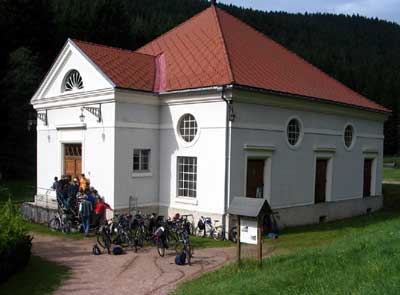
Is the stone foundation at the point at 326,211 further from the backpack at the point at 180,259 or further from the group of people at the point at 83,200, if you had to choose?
the group of people at the point at 83,200

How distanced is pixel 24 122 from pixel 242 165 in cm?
2520

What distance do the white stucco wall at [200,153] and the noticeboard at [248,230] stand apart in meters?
5.26

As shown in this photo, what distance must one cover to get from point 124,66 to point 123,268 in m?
9.07

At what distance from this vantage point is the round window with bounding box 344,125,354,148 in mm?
22017

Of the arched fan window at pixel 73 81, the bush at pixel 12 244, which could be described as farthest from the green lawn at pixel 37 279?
the arched fan window at pixel 73 81

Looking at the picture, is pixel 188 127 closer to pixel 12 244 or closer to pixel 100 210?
pixel 100 210

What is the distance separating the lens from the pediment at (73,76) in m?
17.7

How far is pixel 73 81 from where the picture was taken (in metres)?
19.5

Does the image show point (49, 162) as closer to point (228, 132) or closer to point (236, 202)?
point (228, 132)

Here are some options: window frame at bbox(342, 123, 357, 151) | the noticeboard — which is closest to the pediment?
the noticeboard

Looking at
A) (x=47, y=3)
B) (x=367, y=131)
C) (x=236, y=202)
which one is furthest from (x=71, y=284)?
(x=47, y=3)

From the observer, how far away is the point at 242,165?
16516mm

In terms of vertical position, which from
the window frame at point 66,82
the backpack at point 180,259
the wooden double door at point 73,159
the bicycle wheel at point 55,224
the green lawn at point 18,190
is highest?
the window frame at point 66,82

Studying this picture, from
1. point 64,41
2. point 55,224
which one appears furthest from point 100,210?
point 64,41
